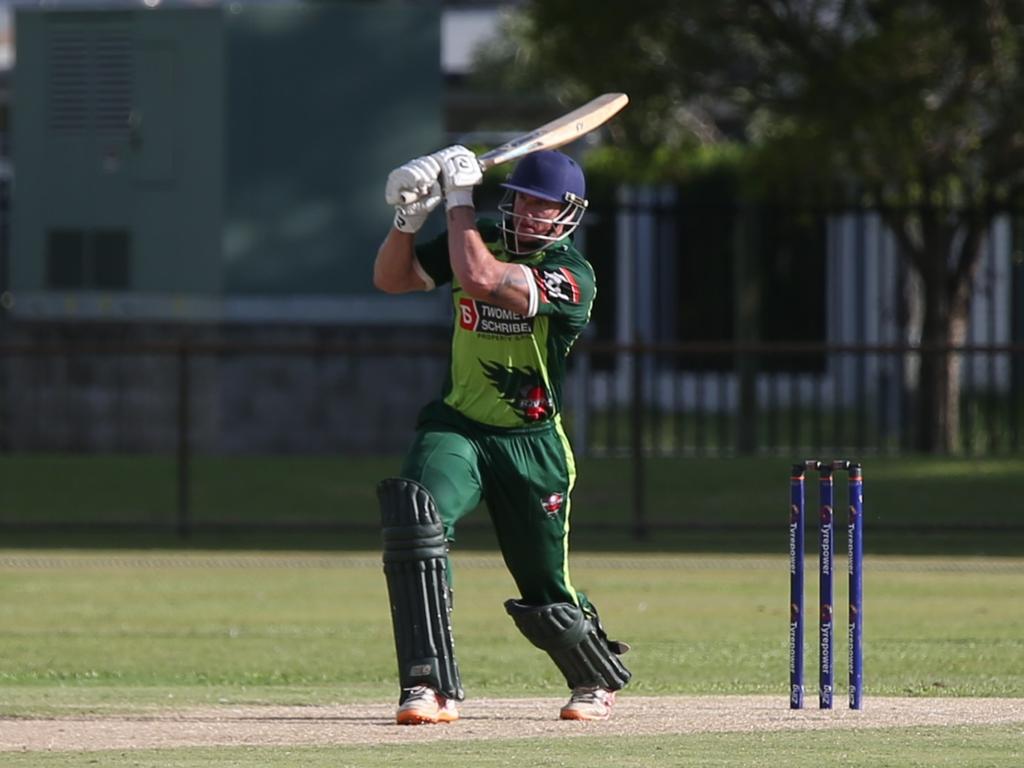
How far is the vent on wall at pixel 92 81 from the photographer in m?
22.7

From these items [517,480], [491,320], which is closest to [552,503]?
[517,480]

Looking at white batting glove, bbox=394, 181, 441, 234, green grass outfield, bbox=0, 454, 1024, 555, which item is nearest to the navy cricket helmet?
white batting glove, bbox=394, 181, 441, 234

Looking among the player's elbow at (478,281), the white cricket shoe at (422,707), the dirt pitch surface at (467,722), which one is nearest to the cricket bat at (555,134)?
the player's elbow at (478,281)

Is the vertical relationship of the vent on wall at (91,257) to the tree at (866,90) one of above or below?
below

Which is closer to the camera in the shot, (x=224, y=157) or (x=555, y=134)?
(x=555, y=134)

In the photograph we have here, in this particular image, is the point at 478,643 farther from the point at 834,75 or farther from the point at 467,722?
the point at 834,75

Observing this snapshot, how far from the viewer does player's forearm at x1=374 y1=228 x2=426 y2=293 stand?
7.95m

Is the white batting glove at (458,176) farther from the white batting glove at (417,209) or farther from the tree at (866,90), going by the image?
the tree at (866,90)

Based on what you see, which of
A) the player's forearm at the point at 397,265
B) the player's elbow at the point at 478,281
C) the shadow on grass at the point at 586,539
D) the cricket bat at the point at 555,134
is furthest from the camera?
the shadow on grass at the point at 586,539

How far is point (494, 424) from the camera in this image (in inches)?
311

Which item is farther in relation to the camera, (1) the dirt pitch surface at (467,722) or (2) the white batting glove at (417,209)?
(2) the white batting glove at (417,209)

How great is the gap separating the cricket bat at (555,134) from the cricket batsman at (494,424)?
0.17 ft

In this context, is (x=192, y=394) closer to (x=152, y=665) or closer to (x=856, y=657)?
(x=152, y=665)

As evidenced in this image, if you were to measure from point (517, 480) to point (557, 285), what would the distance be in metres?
0.70
